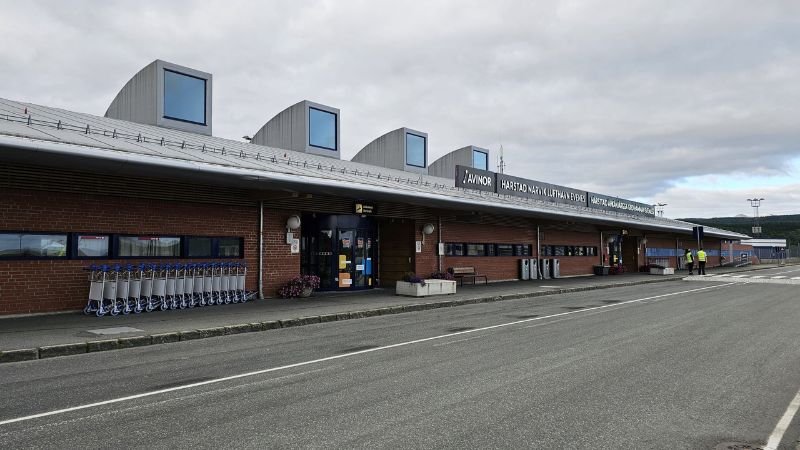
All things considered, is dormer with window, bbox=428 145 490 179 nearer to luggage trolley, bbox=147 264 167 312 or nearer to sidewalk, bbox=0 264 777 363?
sidewalk, bbox=0 264 777 363

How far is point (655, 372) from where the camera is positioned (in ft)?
23.7

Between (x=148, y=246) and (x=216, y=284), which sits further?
(x=216, y=284)

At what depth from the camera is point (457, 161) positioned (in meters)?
38.5

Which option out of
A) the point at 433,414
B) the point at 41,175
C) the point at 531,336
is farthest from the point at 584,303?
the point at 41,175

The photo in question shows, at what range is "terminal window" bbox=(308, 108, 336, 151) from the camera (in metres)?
26.2

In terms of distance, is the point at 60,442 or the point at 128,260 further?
the point at 128,260

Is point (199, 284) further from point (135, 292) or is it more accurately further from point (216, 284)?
point (135, 292)

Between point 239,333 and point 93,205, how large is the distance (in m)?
5.40

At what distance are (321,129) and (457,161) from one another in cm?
1420

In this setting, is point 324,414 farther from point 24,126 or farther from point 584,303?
point 584,303

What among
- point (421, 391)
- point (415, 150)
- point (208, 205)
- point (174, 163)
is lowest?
point (421, 391)

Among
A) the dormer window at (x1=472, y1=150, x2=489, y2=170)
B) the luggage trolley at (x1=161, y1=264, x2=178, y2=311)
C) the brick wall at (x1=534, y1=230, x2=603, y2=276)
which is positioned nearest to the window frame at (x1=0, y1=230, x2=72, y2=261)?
the luggage trolley at (x1=161, y1=264, x2=178, y2=311)

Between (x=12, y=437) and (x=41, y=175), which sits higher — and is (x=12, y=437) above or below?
below

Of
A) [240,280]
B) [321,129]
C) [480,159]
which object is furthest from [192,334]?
[480,159]
